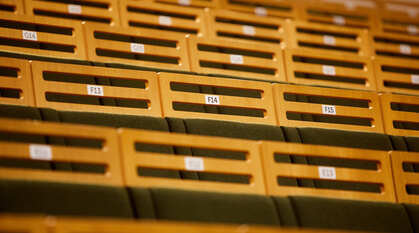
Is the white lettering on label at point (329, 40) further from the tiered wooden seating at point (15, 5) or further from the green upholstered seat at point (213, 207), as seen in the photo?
the green upholstered seat at point (213, 207)

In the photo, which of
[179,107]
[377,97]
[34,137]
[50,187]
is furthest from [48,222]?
[377,97]

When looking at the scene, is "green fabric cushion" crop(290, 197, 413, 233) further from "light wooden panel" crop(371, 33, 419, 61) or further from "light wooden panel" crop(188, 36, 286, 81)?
"light wooden panel" crop(371, 33, 419, 61)

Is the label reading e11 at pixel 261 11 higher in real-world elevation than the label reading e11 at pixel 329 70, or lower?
higher

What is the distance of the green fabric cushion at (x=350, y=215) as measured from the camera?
26.3 inches

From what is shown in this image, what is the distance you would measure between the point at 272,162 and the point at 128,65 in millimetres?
350

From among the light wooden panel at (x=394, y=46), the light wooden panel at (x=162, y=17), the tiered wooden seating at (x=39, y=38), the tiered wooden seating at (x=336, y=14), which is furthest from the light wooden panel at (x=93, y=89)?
the tiered wooden seating at (x=336, y=14)

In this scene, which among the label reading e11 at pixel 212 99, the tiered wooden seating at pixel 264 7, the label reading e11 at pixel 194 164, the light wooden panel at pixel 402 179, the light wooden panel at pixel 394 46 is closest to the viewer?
the label reading e11 at pixel 194 164

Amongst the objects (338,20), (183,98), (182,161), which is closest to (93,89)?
(183,98)

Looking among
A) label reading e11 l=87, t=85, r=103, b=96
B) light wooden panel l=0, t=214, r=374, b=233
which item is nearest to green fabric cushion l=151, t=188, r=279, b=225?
light wooden panel l=0, t=214, r=374, b=233

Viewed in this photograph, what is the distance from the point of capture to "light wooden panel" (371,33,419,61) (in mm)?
1292

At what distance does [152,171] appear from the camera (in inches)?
28.8

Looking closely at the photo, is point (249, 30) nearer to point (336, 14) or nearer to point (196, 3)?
point (196, 3)

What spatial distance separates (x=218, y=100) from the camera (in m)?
0.86

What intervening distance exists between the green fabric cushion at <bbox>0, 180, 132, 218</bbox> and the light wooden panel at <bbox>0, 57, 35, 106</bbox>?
0.74ft
